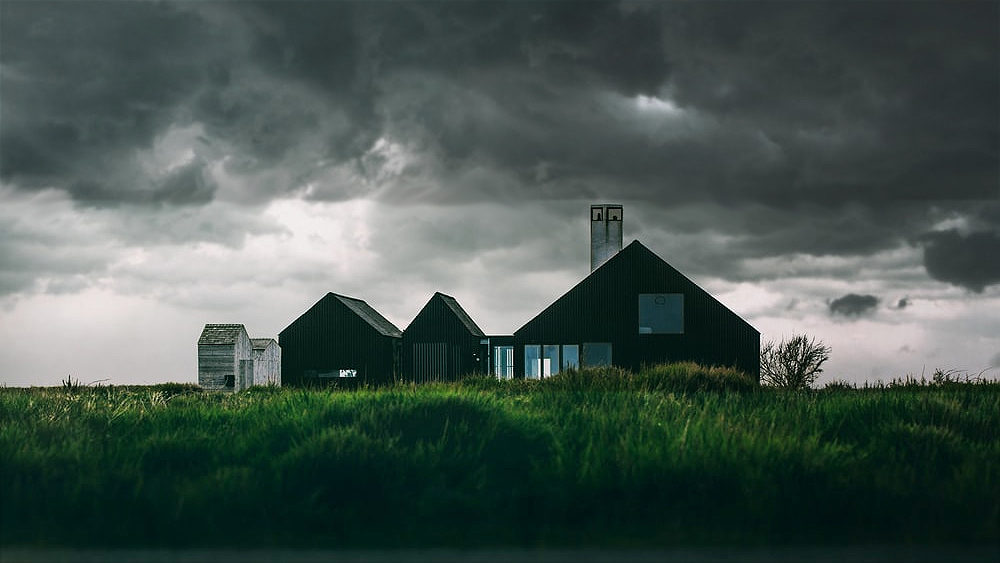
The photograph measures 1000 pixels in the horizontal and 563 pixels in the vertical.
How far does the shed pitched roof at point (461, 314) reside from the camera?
143 ft

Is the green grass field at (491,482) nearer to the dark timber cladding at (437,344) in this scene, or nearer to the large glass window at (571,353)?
the large glass window at (571,353)

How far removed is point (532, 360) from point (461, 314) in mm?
9628

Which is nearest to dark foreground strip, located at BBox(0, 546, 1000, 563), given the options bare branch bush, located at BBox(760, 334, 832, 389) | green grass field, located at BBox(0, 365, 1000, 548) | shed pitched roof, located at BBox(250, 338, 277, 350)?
green grass field, located at BBox(0, 365, 1000, 548)

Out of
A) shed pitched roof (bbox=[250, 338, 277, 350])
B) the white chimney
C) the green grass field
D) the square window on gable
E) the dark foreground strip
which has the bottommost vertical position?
the dark foreground strip

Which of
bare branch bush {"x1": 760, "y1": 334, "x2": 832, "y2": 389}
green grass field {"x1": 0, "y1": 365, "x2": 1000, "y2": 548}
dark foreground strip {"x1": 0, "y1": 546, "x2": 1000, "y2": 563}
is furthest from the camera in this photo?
bare branch bush {"x1": 760, "y1": 334, "x2": 832, "y2": 389}

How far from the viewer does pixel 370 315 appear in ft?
164

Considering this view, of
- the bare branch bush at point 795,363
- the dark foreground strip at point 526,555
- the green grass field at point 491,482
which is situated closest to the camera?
the dark foreground strip at point 526,555

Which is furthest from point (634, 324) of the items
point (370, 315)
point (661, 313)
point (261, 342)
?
point (261, 342)

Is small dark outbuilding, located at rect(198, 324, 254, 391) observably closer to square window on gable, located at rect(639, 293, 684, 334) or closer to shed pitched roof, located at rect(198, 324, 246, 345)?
shed pitched roof, located at rect(198, 324, 246, 345)

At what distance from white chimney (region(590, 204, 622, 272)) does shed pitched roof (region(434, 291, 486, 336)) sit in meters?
7.69

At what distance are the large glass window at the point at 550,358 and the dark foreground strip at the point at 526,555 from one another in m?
29.5

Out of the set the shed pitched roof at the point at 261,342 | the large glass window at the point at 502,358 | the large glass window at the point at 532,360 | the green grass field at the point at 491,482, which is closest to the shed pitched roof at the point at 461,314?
the large glass window at the point at 502,358

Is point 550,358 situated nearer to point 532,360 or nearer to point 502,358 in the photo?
point 532,360

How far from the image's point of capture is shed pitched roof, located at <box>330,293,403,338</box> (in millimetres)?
46094
